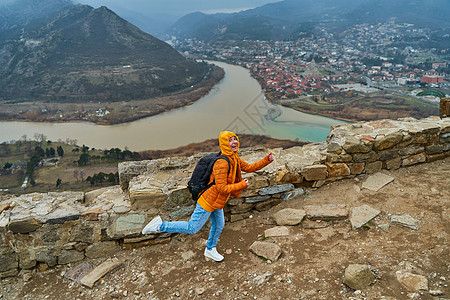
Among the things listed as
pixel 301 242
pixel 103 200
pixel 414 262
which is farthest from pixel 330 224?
pixel 103 200

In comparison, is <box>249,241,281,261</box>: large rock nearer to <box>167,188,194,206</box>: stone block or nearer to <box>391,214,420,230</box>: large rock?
<box>167,188,194,206</box>: stone block

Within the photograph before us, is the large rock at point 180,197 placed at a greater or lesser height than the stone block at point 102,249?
greater

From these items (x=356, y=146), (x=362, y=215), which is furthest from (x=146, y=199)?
(x=356, y=146)

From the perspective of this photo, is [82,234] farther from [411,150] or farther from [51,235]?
[411,150]

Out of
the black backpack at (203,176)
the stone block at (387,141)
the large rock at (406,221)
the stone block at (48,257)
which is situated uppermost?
the black backpack at (203,176)

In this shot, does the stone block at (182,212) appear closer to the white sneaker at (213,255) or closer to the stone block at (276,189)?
the white sneaker at (213,255)

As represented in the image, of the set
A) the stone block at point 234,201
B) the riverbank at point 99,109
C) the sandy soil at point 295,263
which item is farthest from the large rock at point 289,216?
the riverbank at point 99,109

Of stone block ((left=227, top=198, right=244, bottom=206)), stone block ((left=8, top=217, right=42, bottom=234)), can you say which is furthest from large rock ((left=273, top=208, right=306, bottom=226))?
stone block ((left=8, top=217, right=42, bottom=234))
